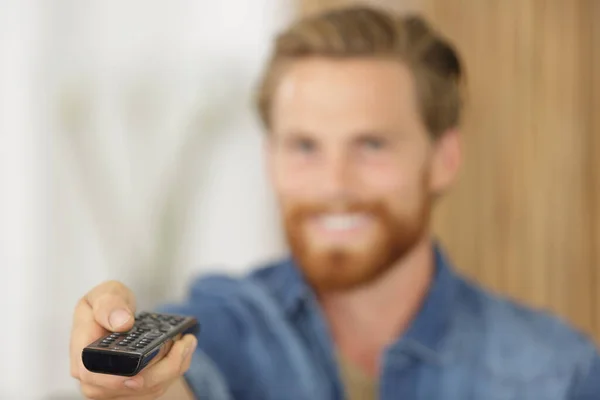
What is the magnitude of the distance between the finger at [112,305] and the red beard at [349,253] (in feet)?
0.96

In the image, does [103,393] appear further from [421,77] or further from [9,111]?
[9,111]

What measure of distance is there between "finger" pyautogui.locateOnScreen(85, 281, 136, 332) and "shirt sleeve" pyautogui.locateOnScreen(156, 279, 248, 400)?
0.57 feet

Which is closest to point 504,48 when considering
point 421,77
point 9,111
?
point 421,77

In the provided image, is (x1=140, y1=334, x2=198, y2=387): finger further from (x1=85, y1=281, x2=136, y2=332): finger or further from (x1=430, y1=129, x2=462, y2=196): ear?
(x1=430, y1=129, x2=462, y2=196): ear

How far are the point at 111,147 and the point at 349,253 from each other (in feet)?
1.85

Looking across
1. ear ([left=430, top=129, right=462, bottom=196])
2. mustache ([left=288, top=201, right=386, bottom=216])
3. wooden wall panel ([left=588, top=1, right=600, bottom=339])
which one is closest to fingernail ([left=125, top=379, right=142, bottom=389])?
mustache ([left=288, top=201, right=386, bottom=216])

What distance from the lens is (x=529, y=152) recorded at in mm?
1037

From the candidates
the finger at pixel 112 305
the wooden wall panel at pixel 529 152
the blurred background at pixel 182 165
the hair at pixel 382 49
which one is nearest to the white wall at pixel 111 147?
the blurred background at pixel 182 165

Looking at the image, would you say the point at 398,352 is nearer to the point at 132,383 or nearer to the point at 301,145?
the point at 301,145

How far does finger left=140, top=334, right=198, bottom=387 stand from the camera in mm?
390

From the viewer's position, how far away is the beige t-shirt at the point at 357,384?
2.32ft

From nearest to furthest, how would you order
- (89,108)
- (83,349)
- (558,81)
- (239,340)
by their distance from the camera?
(83,349)
(239,340)
(558,81)
(89,108)

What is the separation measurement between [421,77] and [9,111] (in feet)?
2.13

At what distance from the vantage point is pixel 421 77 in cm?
72
